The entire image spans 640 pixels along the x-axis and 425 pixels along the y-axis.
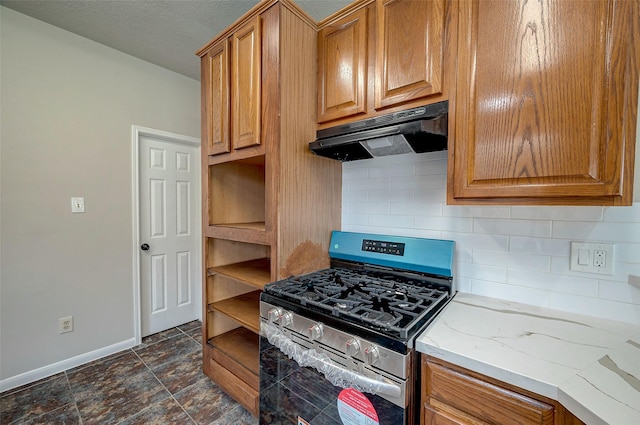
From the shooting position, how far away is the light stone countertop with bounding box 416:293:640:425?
2.02 feet

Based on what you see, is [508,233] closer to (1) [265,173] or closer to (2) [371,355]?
(2) [371,355]

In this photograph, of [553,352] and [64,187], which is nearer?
[553,352]

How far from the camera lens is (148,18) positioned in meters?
1.91

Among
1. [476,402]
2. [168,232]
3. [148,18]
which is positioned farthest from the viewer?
[168,232]

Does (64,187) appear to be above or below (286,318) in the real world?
above

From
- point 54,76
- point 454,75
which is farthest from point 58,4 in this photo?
point 454,75

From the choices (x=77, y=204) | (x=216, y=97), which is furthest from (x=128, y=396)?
(x=216, y=97)

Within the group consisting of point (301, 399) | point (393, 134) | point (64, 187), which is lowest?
point (301, 399)

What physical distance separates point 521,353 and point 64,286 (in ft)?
9.73

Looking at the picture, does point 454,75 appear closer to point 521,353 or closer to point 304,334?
point 521,353

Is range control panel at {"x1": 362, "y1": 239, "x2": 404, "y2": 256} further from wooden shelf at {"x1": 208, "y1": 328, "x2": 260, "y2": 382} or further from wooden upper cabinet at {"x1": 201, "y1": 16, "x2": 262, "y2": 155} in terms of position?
wooden shelf at {"x1": 208, "y1": 328, "x2": 260, "y2": 382}

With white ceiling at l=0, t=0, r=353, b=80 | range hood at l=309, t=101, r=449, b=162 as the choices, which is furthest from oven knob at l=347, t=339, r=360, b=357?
white ceiling at l=0, t=0, r=353, b=80

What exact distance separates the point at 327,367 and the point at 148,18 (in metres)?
2.55

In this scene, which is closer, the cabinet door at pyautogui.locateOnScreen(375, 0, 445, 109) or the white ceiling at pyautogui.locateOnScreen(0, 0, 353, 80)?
the cabinet door at pyautogui.locateOnScreen(375, 0, 445, 109)
